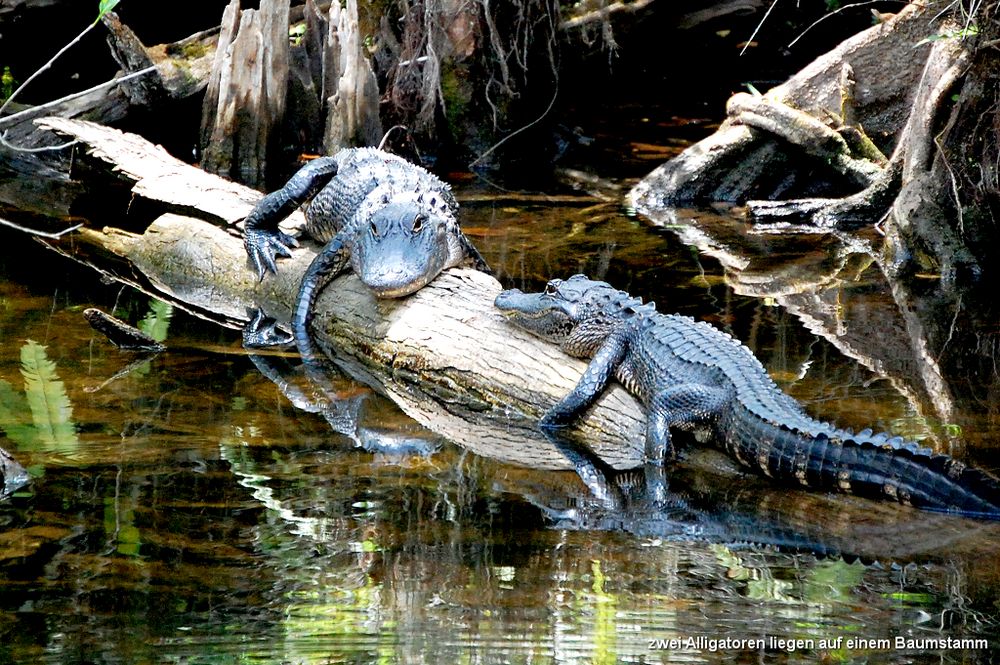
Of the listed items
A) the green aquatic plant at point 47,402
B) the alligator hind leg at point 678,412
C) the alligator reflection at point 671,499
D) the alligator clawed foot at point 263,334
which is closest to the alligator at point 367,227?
the alligator clawed foot at point 263,334

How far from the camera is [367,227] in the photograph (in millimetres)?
6008

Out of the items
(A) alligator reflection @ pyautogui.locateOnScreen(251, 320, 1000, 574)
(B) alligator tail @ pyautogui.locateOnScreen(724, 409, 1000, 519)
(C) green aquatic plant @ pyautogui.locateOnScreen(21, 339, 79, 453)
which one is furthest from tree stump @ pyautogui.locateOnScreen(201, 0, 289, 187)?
(B) alligator tail @ pyautogui.locateOnScreen(724, 409, 1000, 519)

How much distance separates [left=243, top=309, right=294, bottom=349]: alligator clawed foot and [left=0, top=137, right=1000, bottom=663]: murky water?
127 millimetres

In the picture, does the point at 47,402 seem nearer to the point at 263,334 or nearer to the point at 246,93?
the point at 263,334

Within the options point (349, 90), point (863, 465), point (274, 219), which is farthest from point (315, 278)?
point (349, 90)

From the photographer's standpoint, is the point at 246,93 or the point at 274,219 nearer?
the point at 274,219

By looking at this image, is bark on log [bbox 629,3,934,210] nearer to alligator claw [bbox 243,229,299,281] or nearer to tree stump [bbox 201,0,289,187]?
tree stump [bbox 201,0,289,187]

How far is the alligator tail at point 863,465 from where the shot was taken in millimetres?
3881

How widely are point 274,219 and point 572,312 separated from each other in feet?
8.29

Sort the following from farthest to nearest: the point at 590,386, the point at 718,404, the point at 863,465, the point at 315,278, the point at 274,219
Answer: the point at 274,219 < the point at 315,278 < the point at 590,386 < the point at 718,404 < the point at 863,465

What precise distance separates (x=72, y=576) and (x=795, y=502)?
2536 mm

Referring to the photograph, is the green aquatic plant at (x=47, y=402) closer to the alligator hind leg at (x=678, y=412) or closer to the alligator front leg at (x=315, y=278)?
the alligator front leg at (x=315, y=278)

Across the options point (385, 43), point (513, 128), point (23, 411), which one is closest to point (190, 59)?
point (385, 43)

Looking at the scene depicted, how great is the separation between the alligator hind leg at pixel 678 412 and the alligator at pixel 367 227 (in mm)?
1671
